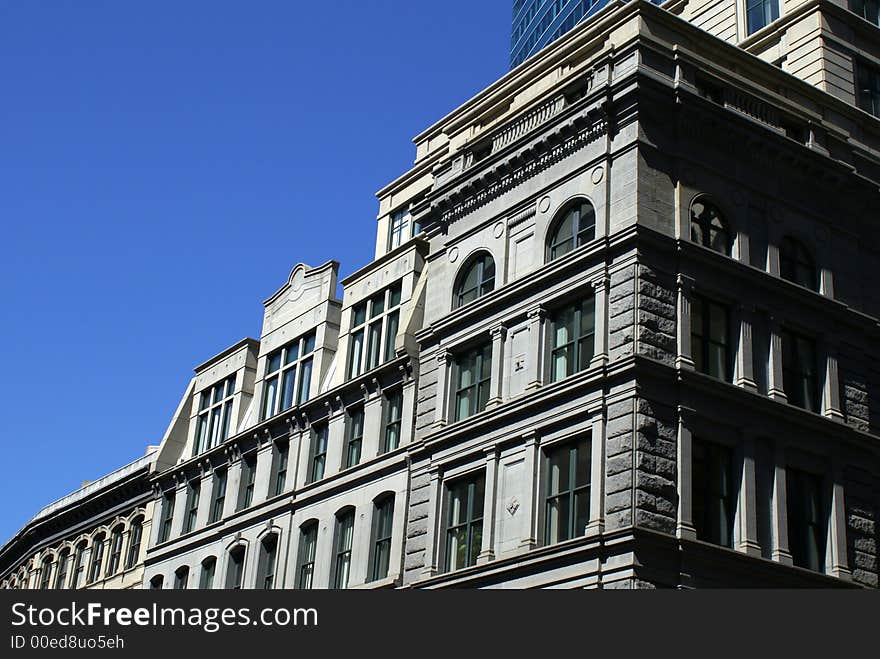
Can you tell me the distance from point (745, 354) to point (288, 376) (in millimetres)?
20367

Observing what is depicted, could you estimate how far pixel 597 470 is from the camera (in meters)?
33.1

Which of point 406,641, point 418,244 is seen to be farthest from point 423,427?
point 406,641

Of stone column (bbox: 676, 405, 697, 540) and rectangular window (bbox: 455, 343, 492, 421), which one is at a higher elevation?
rectangular window (bbox: 455, 343, 492, 421)

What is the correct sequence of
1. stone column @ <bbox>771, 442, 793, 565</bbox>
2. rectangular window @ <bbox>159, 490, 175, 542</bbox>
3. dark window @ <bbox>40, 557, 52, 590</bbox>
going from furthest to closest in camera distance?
dark window @ <bbox>40, 557, 52, 590</bbox>
rectangular window @ <bbox>159, 490, 175, 542</bbox>
stone column @ <bbox>771, 442, 793, 565</bbox>

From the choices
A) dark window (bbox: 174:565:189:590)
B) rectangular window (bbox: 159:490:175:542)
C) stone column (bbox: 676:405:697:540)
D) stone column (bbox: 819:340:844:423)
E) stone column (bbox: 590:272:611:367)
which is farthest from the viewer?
rectangular window (bbox: 159:490:175:542)

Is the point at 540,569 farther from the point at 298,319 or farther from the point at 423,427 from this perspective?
the point at 298,319

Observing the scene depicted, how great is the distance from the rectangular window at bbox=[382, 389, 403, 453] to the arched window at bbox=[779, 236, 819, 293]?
13001 mm

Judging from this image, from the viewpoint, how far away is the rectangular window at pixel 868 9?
46.9 metres

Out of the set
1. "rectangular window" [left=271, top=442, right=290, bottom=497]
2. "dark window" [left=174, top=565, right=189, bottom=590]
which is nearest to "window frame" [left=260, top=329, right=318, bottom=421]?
"rectangular window" [left=271, top=442, right=290, bottom=497]

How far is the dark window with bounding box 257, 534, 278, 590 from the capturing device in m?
46.9

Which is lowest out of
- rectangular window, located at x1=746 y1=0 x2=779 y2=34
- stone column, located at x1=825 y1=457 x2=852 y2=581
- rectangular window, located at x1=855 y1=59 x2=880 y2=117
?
stone column, located at x1=825 y1=457 x2=852 y2=581

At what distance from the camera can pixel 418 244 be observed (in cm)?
4544

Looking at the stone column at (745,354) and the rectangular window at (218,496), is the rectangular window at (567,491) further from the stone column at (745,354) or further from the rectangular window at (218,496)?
the rectangular window at (218,496)

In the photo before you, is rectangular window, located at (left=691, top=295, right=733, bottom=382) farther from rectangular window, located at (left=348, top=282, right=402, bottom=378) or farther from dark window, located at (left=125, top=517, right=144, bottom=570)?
dark window, located at (left=125, top=517, right=144, bottom=570)
